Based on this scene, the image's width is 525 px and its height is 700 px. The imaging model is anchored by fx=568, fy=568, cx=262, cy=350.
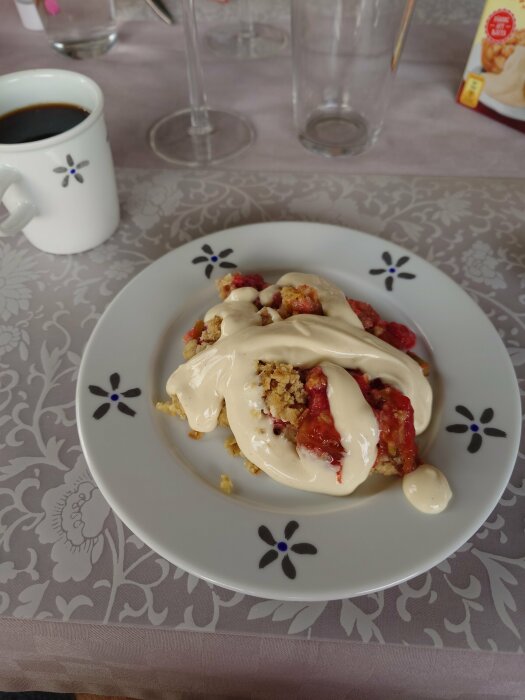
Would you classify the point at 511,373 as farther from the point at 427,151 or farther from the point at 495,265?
the point at 427,151

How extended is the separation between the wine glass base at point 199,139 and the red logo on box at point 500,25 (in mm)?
421

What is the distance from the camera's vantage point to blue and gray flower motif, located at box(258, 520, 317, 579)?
488mm

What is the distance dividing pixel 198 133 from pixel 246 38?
0.35 meters

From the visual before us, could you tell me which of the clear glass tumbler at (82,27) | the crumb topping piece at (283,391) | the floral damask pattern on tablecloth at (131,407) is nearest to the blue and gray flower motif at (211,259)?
the floral damask pattern on tablecloth at (131,407)

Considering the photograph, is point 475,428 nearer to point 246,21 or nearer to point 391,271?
point 391,271

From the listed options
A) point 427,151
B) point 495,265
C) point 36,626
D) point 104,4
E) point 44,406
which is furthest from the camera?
point 104,4

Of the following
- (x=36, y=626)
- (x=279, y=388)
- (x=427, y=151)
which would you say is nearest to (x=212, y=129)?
(x=427, y=151)

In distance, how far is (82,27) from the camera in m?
1.18

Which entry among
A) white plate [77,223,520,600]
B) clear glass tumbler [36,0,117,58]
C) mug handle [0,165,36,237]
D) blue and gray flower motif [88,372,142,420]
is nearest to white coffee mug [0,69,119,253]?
mug handle [0,165,36,237]

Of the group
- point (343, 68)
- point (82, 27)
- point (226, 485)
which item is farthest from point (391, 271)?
point (82, 27)

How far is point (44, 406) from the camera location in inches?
26.1

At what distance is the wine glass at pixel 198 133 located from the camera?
3.22 ft

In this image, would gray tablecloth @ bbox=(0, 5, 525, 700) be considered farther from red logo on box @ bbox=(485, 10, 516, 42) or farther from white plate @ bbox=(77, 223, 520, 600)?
red logo on box @ bbox=(485, 10, 516, 42)

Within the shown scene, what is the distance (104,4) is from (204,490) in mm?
1072
